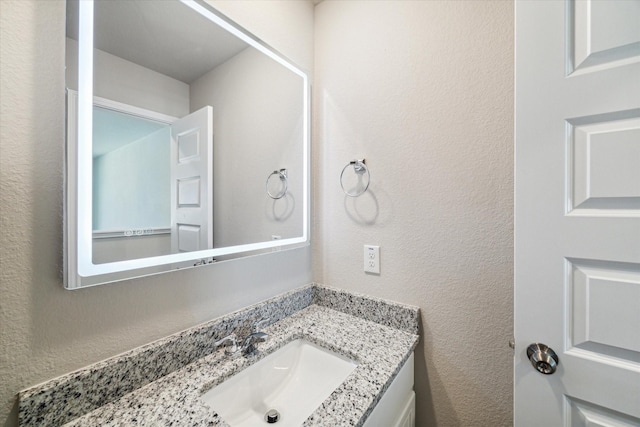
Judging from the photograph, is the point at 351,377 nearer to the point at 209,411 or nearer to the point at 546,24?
the point at 209,411

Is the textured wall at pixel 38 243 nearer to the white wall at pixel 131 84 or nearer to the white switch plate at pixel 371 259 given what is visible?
the white wall at pixel 131 84

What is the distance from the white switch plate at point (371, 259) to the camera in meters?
1.13

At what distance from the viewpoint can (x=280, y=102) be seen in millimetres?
1193

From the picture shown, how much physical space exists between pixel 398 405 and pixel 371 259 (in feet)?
1.72

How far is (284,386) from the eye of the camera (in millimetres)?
932

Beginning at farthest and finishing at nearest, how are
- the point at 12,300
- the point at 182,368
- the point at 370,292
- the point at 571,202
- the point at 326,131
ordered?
the point at 326,131 → the point at 370,292 → the point at 182,368 → the point at 571,202 → the point at 12,300

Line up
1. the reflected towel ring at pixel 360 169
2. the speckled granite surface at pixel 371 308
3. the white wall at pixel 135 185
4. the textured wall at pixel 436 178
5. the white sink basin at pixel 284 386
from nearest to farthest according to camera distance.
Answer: the white wall at pixel 135 185, the white sink basin at pixel 284 386, the textured wall at pixel 436 178, the speckled granite surface at pixel 371 308, the reflected towel ring at pixel 360 169

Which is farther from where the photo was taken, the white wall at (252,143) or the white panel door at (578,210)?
the white wall at (252,143)

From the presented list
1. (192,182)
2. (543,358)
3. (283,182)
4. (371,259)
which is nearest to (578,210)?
(543,358)

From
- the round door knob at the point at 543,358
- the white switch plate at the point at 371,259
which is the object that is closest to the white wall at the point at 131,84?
the white switch plate at the point at 371,259

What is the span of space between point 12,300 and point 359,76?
1323 millimetres

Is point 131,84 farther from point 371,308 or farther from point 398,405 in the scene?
point 398,405

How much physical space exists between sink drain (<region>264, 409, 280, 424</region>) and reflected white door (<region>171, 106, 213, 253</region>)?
57cm

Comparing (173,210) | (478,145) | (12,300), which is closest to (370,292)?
(478,145)
